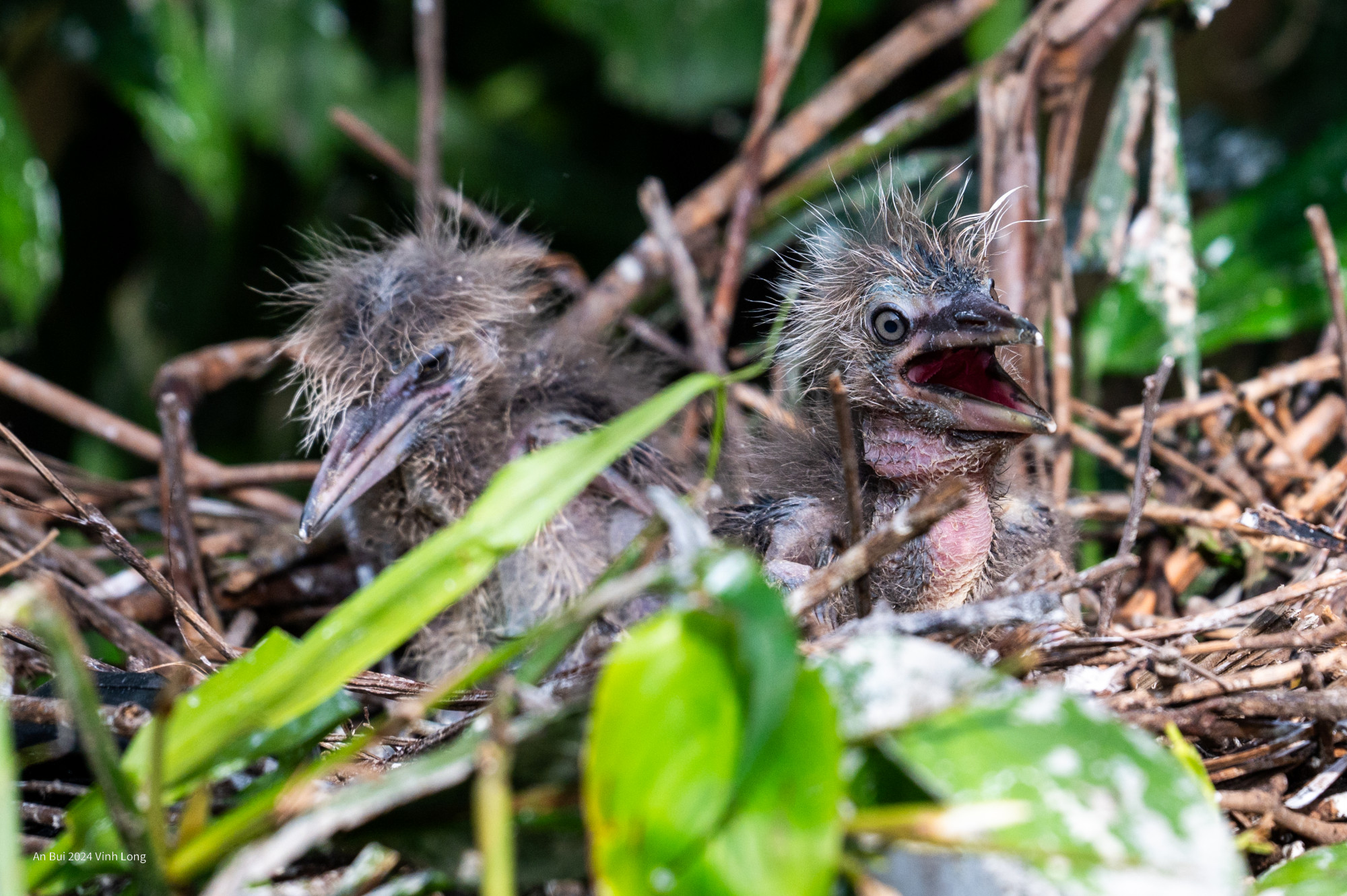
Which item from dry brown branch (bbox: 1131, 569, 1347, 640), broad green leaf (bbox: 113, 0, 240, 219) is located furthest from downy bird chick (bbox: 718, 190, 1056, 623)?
A: broad green leaf (bbox: 113, 0, 240, 219)

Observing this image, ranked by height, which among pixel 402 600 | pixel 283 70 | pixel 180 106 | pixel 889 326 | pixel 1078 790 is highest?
pixel 283 70

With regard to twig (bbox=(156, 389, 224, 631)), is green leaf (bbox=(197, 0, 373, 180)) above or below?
above

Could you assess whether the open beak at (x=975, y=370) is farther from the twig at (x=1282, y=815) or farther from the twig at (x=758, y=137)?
the twig at (x=758, y=137)

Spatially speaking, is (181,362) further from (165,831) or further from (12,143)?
(165,831)

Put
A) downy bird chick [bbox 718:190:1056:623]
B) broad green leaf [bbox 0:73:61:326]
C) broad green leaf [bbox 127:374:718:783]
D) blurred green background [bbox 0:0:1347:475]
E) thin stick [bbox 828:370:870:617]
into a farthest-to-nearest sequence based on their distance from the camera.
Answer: blurred green background [bbox 0:0:1347:475], broad green leaf [bbox 0:73:61:326], downy bird chick [bbox 718:190:1056:623], thin stick [bbox 828:370:870:617], broad green leaf [bbox 127:374:718:783]

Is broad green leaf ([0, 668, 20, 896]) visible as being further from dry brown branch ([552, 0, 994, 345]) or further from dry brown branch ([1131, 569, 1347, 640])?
dry brown branch ([552, 0, 994, 345])

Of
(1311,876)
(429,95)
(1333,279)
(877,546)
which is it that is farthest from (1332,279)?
(429,95)

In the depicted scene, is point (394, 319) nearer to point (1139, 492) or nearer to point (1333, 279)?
point (1139, 492)

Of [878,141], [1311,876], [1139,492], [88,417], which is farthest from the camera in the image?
[878,141]
